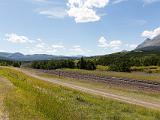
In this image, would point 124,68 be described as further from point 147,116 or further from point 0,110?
point 0,110

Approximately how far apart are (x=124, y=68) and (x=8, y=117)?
381ft

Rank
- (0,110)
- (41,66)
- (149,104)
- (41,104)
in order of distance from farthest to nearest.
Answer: (41,66)
(149,104)
(41,104)
(0,110)

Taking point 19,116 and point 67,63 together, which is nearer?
point 19,116

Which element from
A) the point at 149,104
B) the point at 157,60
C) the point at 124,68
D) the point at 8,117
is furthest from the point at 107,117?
the point at 157,60

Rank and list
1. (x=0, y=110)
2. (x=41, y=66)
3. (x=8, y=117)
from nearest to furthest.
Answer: (x=8, y=117) < (x=0, y=110) < (x=41, y=66)

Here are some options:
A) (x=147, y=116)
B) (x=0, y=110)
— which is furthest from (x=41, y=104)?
(x=147, y=116)

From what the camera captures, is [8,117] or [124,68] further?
[124,68]

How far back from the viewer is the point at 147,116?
27703 mm

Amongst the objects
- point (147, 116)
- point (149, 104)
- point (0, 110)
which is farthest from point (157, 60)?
point (0, 110)

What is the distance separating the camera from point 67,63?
17088 cm

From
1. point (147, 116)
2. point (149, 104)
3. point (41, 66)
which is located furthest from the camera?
point (41, 66)

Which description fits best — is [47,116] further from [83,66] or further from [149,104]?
[83,66]

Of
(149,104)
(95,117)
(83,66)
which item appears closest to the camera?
(95,117)

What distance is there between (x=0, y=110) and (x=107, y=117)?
801 centimetres
